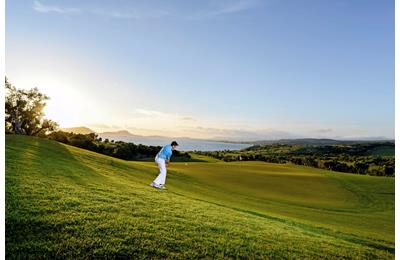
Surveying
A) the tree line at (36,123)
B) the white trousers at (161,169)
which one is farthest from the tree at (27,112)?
the white trousers at (161,169)

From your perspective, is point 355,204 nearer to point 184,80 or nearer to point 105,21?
point 184,80

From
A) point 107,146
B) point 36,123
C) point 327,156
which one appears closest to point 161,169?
point 107,146

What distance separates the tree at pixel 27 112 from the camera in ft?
165

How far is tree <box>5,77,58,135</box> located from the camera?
50.2 m


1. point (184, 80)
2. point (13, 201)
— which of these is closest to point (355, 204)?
point (184, 80)

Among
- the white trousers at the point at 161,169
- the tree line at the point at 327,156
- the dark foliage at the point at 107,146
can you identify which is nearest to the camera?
the white trousers at the point at 161,169

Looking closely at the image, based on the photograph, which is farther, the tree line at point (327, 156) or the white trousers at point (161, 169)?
the tree line at point (327, 156)

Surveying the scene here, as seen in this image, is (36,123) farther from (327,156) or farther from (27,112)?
(327,156)

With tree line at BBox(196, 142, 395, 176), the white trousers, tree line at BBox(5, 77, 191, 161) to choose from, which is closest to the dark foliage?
tree line at BBox(5, 77, 191, 161)

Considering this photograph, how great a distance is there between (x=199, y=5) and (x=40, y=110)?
45.4 m

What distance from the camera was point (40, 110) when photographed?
52.4 m

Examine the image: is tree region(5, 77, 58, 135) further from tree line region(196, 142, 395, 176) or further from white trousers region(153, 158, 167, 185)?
white trousers region(153, 158, 167, 185)

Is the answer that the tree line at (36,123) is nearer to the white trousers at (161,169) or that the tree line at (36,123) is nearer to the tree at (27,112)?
the tree at (27,112)

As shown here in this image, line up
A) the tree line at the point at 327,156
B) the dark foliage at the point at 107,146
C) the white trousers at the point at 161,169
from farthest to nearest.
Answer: the tree line at the point at 327,156 < the dark foliage at the point at 107,146 < the white trousers at the point at 161,169
